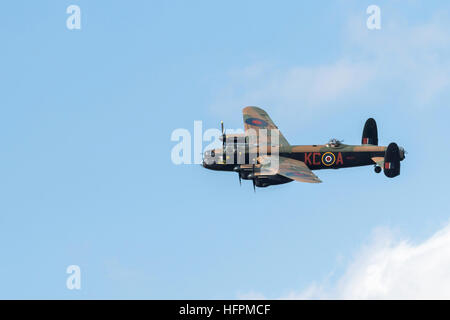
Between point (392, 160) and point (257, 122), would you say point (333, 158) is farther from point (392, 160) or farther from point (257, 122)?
point (257, 122)

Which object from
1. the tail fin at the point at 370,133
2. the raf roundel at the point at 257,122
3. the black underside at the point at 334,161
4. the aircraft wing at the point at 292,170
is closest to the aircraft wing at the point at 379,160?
the black underside at the point at 334,161

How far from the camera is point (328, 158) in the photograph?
69062 millimetres

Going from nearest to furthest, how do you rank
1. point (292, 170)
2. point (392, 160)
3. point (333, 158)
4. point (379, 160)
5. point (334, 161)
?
point (292, 170)
point (392, 160)
point (379, 160)
point (333, 158)
point (334, 161)

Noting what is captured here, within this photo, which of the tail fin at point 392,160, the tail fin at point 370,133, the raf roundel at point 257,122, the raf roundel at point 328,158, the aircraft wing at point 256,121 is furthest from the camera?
the raf roundel at point 257,122

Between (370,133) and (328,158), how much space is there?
18.6ft

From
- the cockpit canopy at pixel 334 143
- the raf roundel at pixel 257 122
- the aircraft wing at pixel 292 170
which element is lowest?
the aircraft wing at pixel 292 170

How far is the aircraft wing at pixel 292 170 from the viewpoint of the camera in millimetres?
62938

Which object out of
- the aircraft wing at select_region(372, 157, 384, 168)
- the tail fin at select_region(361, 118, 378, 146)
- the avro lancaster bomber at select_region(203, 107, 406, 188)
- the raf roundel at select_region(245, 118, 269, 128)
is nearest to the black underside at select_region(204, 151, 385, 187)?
the avro lancaster bomber at select_region(203, 107, 406, 188)

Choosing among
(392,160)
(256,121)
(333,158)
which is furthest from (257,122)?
(392,160)

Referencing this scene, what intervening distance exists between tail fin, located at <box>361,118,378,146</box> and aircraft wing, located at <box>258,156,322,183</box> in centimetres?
730

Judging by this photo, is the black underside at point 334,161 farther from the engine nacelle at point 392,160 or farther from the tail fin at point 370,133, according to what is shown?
the tail fin at point 370,133

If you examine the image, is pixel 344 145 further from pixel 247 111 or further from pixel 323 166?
pixel 247 111

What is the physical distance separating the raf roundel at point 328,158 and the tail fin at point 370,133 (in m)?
4.62
